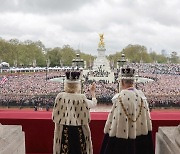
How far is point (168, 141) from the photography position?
11.1 feet

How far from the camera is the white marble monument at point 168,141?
122 inches

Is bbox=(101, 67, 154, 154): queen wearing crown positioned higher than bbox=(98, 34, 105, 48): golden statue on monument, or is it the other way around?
bbox=(98, 34, 105, 48): golden statue on monument

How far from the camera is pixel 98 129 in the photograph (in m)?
4.69

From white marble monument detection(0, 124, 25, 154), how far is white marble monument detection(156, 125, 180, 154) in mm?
1686

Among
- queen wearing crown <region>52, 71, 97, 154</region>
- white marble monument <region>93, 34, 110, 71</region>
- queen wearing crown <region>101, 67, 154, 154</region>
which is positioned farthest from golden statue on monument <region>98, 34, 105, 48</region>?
queen wearing crown <region>101, 67, 154, 154</region>

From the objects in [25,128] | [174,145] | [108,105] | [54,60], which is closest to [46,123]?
[25,128]

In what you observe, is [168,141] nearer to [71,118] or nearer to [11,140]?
[71,118]

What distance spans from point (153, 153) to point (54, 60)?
8706cm

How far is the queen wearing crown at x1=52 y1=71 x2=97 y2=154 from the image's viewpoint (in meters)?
3.74

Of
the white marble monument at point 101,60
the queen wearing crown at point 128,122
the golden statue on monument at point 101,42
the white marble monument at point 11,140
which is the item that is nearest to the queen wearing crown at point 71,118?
the queen wearing crown at point 128,122

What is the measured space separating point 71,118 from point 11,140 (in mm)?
747

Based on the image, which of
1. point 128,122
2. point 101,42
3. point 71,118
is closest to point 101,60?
point 101,42

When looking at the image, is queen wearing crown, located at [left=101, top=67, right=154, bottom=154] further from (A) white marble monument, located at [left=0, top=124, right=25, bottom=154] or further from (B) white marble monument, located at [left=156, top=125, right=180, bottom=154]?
(A) white marble monument, located at [left=0, top=124, right=25, bottom=154]

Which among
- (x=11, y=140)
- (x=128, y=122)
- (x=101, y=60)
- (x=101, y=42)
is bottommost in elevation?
(x=11, y=140)
